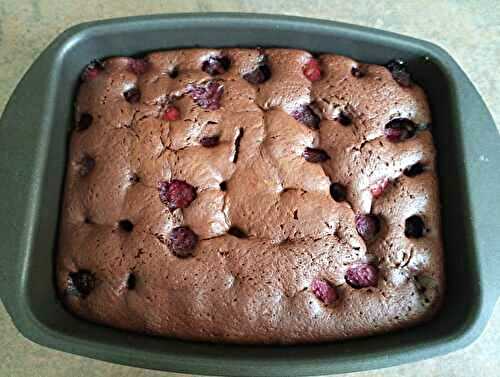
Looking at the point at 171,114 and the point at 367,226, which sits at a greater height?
the point at 171,114

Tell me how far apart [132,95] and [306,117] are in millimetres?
398

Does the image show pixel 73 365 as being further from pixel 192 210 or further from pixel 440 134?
pixel 440 134

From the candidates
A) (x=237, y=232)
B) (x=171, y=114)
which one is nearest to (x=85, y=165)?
(x=171, y=114)

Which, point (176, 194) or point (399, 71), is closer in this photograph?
point (176, 194)

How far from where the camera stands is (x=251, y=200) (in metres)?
1.16

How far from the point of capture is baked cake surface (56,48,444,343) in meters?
1.12

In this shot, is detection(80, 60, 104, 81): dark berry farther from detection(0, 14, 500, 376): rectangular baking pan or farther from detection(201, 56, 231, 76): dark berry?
detection(201, 56, 231, 76): dark berry

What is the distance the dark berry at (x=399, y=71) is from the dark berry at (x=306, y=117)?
0.22 meters

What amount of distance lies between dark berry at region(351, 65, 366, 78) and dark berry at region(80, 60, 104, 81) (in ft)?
1.91

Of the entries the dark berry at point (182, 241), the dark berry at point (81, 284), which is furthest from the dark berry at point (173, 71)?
the dark berry at point (81, 284)

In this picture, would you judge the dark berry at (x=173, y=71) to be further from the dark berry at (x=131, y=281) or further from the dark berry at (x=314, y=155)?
the dark berry at (x=131, y=281)

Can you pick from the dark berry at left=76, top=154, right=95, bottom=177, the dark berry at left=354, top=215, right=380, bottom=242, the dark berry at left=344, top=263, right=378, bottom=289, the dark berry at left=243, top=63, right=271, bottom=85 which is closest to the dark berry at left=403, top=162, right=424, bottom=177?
the dark berry at left=354, top=215, right=380, bottom=242

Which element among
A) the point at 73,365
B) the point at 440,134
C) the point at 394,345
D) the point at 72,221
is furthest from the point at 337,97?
the point at 73,365

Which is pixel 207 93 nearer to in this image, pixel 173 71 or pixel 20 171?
pixel 173 71
